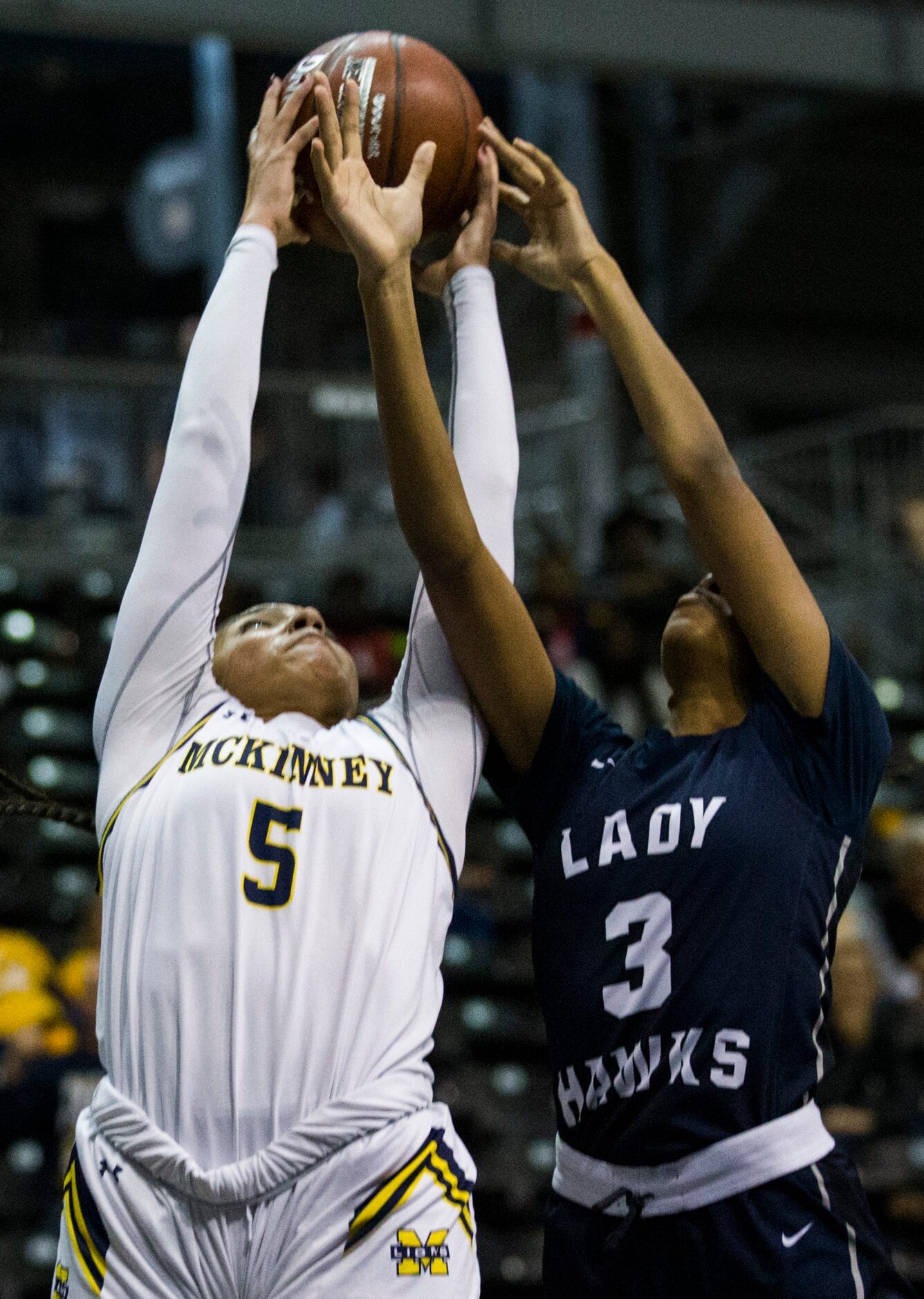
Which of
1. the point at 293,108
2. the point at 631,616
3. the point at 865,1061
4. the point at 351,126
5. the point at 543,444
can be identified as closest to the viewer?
the point at 351,126

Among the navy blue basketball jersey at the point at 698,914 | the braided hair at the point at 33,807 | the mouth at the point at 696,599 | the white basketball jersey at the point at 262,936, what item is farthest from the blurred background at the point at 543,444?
the mouth at the point at 696,599

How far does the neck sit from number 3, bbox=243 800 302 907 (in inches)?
30.5

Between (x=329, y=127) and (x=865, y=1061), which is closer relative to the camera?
(x=329, y=127)

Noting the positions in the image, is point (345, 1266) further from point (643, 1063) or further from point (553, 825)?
point (553, 825)

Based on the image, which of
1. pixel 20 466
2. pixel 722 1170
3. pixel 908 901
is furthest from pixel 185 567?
pixel 20 466

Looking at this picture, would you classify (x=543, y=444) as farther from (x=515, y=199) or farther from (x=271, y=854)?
(x=271, y=854)

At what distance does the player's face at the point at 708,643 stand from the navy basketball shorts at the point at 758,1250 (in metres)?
0.84

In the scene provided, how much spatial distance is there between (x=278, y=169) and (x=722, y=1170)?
1880 millimetres

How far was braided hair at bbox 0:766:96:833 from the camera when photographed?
2.86 m

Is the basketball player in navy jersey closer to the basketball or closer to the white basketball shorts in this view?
the basketball

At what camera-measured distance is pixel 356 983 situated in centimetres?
240

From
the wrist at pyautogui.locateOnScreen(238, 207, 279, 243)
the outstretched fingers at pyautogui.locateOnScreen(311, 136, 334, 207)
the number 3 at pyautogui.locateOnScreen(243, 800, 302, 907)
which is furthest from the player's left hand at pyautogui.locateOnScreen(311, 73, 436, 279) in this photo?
the number 3 at pyautogui.locateOnScreen(243, 800, 302, 907)

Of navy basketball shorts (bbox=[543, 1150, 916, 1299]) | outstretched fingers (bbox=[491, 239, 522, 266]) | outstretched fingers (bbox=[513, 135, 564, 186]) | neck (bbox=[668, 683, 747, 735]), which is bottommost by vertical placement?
navy basketball shorts (bbox=[543, 1150, 916, 1299])

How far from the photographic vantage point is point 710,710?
2.88m
